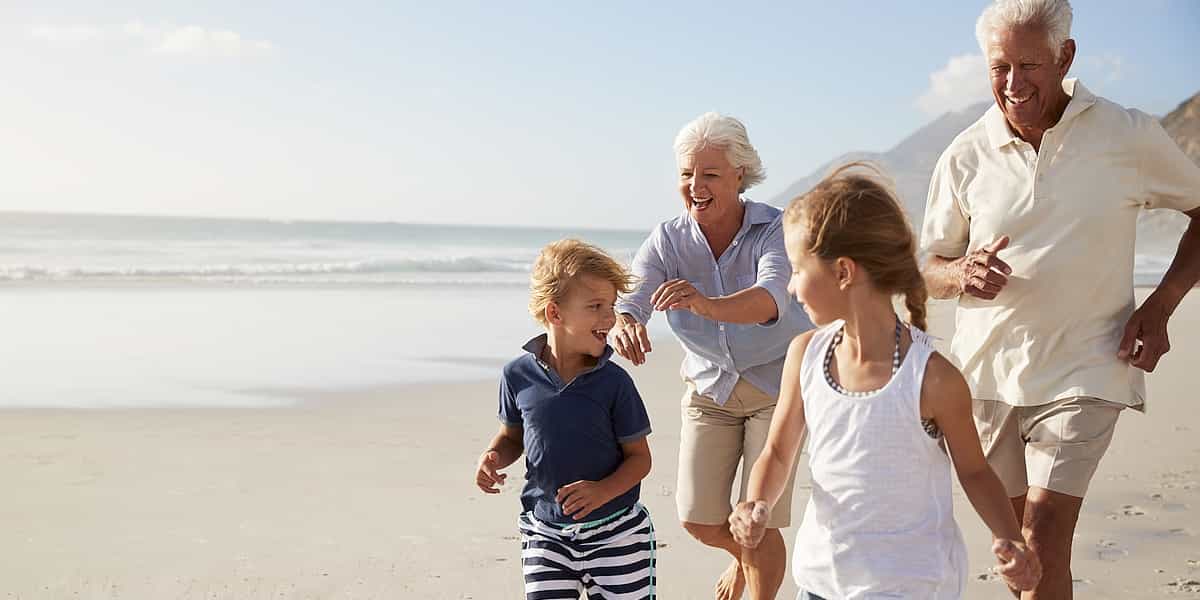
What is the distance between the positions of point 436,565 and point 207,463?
7.94 ft

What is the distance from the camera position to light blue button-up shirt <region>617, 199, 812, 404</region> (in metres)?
4.23

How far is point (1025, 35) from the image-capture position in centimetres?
340

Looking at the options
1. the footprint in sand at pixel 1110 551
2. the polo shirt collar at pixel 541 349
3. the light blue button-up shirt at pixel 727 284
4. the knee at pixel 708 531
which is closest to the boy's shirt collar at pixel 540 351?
the polo shirt collar at pixel 541 349

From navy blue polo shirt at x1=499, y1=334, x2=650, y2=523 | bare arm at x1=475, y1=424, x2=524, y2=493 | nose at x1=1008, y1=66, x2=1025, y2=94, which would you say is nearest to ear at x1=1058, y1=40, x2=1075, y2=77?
nose at x1=1008, y1=66, x2=1025, y2=94

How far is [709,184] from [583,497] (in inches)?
52.5

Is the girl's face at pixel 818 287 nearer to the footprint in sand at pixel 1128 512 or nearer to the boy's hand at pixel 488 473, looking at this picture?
the boy's hand at pixel 488 473

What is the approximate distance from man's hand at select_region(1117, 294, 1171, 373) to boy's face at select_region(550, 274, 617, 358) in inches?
59.8

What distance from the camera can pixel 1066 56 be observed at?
351 centimetres

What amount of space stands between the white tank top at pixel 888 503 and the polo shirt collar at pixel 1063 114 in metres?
1.26

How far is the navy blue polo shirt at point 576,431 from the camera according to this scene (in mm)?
3430

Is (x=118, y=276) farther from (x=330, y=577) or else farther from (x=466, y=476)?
(x=330, y=577)

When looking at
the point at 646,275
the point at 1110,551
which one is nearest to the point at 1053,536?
the point at 646,275

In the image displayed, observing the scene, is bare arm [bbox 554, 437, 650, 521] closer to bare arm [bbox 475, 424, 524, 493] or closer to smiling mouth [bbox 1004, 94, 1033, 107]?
bare arm [bbox 475, 424, 524, 493]

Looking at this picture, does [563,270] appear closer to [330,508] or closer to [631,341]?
[631,341]
